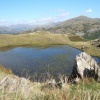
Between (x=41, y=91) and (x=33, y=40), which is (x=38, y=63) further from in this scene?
(x=33, y=40)

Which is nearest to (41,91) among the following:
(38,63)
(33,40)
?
(38,63)

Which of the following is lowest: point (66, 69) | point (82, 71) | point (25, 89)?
point (66, 69)

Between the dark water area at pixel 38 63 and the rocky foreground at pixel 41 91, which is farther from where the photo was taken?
the dark water area at pixel 38 63

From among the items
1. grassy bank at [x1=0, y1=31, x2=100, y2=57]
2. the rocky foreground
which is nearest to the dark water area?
the rocky foreground

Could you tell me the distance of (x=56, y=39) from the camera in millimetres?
151000

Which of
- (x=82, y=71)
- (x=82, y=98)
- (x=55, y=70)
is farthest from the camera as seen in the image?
(x=55, y=70)

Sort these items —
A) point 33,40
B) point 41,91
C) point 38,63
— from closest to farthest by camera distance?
1. point 41,91
2. point 38,63
3. point 33,40

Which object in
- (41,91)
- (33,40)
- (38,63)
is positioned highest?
(41,91)

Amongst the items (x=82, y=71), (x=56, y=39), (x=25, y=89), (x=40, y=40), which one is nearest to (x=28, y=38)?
(x=40, y=40)

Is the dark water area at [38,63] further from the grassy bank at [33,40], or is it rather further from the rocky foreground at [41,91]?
the grassy bank at [33,40]

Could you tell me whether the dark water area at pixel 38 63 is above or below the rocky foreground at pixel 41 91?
below

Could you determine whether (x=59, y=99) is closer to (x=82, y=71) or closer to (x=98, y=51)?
(x=82, y=71)

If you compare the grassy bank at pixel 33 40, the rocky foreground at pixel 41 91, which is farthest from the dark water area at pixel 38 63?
the grassy bank at pixel 33 40

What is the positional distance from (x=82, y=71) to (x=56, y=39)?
115 m
